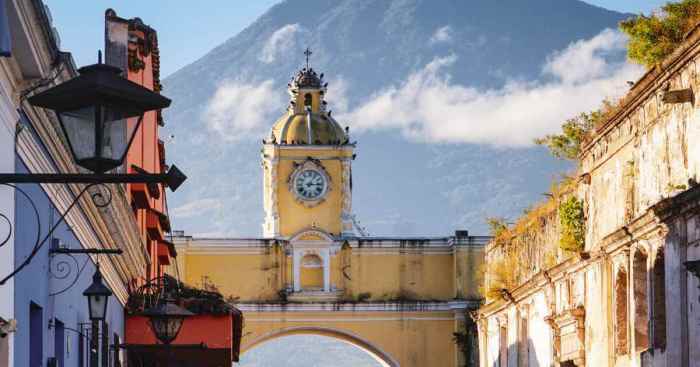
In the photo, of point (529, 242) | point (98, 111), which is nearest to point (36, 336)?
point (98, 111)

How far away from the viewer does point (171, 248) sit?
3688 centimetres

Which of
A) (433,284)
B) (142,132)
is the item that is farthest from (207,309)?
(433,284)

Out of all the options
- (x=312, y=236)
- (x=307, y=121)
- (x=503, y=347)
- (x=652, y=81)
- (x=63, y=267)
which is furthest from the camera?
(x=307, y=121)

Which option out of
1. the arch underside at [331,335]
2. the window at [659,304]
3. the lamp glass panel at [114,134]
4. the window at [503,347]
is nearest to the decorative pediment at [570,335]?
the window at [659,304]

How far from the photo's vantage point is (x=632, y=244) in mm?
22797

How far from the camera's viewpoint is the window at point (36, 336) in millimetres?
13812

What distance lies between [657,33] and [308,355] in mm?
116142

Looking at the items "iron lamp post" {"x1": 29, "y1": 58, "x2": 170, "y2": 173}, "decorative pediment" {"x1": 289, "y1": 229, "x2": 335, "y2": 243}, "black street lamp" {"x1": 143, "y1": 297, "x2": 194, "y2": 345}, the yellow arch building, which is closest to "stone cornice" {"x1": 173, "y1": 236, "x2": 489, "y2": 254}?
the yellow arch building

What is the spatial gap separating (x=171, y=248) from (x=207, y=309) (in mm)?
9349

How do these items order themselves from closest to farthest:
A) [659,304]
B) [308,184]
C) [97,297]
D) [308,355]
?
[97,297]
[659,304]
[308,184]
[308,355]

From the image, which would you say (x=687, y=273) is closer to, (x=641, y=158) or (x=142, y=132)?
(x=641, y=158)

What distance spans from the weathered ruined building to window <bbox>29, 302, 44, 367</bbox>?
5637 millimetres

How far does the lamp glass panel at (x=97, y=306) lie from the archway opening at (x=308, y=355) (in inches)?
4677

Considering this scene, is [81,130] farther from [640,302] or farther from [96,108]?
[640,302]
